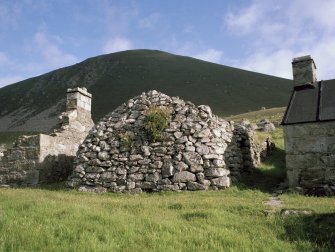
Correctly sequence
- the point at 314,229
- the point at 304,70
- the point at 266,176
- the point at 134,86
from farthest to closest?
the point at 134,86 → the point at 304,70 → the point at 266,176 → the point at 314,229

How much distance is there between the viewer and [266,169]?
696 inches

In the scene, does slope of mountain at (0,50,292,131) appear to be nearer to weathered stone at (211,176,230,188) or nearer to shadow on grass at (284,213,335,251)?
weathered stone at (211,176,230,188)

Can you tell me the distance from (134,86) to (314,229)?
78761mm

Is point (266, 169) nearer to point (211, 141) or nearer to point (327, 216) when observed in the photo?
point (211, 141)

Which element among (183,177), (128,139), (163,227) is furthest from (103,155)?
(163,227)

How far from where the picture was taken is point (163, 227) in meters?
7.47

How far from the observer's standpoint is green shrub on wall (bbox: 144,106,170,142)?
597 inches

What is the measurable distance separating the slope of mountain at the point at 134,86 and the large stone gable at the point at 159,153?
4637cm

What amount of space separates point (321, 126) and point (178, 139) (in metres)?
5.31

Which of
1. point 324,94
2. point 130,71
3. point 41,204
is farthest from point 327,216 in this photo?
point 130,71

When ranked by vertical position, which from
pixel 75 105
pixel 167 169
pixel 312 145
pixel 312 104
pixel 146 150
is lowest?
pixel 167 169

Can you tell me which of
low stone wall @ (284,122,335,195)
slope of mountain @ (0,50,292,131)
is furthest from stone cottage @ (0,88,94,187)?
slope of mountain @ (0,50,292,131)

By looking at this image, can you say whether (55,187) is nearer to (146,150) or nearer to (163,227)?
(146,150)

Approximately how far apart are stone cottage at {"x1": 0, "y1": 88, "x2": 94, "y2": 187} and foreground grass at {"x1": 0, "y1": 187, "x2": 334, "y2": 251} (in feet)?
22.9
